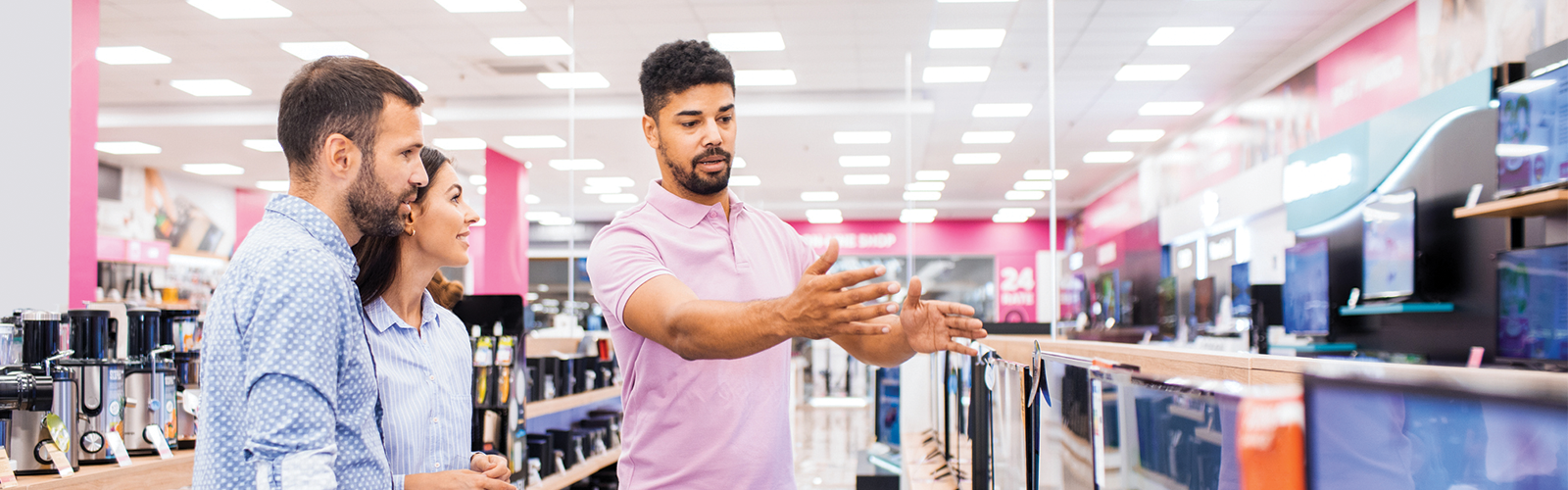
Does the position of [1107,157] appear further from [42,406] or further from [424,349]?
[42,406]

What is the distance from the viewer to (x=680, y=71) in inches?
56.8

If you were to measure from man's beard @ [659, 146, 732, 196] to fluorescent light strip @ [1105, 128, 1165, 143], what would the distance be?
1024cm

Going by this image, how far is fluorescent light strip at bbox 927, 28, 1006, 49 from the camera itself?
716 cm

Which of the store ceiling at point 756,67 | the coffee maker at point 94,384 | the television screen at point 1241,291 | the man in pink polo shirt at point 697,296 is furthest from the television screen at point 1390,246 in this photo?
the coffee maker at point 94,384

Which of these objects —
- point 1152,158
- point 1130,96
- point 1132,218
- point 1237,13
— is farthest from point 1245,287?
point 1132,218

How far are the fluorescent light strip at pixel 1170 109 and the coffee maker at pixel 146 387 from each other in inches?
366

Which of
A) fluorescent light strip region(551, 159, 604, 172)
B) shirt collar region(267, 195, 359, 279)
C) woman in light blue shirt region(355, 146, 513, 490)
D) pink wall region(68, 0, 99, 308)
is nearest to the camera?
shirt collar region(267, 195, 359, 279)

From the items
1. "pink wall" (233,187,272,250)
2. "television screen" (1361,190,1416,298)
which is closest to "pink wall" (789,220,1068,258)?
"pink wall" (233,187,272,250)

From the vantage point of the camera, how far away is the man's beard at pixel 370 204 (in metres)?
1.15

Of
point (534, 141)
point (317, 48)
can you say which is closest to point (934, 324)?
point (317, 48)

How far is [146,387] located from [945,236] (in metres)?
17.5

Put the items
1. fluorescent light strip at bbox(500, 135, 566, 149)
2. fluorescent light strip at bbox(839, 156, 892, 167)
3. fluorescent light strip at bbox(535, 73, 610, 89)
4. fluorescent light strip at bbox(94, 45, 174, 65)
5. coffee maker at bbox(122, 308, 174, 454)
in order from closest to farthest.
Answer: coffee maker at bbox(122, 308, 174, 454) → fluorescent light strip at bbox(94, 45, 174, 65) → fluorescent light strip at bbox(535, 73, 610, 89) → fluorescent light strip at bbox(500, 135, 566, 149) → fluorescent light strip at bbox(839, 156, 892, 167)

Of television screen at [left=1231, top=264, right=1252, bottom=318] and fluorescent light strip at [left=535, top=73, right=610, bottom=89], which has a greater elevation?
fluorescent light strip at [left=535, top=73, right=610, bottom=89]

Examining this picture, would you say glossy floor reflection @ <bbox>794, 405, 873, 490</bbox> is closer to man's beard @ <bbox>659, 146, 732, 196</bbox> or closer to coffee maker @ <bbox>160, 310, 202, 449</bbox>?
coffee maker @ <bbox>160, 310, 202, 449</bbox>
